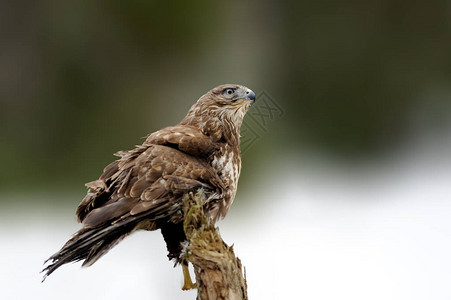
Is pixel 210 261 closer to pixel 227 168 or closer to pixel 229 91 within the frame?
pixel 227 168

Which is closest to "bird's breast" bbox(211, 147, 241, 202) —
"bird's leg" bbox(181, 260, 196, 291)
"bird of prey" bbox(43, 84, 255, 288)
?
"bird of prey" bbox(43, 84, 255, 288)

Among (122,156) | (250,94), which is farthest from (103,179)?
(250,94)

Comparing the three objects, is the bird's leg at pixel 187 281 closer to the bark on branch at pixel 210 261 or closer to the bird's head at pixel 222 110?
the bark on branch at pixel 210 261

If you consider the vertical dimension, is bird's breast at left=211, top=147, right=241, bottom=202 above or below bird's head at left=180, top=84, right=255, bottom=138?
below

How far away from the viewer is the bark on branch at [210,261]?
183 cm

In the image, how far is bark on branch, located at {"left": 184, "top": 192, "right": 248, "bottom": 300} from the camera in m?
1.83

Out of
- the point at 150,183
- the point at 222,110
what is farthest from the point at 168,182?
the point at 222,110

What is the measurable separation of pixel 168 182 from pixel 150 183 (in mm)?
64

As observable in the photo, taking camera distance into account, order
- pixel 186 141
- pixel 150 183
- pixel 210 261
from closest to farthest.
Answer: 1. pixel 210 261
2. pixel 150 183
3. pixel 186 141

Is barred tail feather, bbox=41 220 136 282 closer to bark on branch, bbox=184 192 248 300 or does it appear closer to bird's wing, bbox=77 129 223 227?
bird's wing, bbox=77 129 223 227

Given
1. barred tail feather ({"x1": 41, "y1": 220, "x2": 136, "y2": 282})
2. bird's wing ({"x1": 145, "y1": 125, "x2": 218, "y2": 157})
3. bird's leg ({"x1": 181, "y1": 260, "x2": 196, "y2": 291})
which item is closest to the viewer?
barred tail feather ({"x1": 41, "y1": 220, "x2": 136, "y2": 282})

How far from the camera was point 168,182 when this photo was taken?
1.92 m

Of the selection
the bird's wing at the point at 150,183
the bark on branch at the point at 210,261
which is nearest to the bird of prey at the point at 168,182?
the bird's wing at the point at 150,183

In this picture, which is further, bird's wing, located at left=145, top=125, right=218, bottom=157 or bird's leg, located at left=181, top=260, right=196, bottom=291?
bird's leg, located at left=181, top=260, right=196, bottom=291
